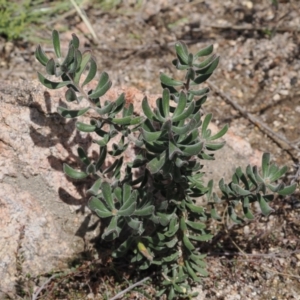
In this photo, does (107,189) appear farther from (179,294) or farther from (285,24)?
(285,24)

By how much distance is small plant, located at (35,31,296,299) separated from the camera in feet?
7.52

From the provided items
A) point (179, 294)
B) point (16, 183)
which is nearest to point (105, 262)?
point (179, 294)

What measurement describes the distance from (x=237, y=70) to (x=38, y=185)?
6.48ft

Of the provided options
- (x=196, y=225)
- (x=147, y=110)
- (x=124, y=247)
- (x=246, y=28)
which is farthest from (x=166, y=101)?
(x=246, y=28)

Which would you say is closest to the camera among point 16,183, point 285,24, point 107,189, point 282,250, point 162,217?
point 107,189

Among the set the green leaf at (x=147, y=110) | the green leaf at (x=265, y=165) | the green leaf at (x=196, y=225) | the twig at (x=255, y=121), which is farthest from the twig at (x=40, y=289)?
the twig at (x=255, y=121)

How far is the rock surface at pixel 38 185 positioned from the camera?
2869 mm

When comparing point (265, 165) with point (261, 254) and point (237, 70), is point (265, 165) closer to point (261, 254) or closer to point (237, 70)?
point (261, 254)

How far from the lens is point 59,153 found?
2986 mm

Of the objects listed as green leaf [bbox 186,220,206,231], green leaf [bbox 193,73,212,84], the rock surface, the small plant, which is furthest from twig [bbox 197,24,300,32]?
green leaf [bbox 186,220,206,231]

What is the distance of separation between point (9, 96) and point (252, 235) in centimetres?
163

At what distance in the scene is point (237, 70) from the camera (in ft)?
14.0

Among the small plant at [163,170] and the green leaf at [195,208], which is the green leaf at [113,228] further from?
the green leaf at [195,208]

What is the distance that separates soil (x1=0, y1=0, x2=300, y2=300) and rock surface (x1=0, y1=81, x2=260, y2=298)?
0.86 meters
